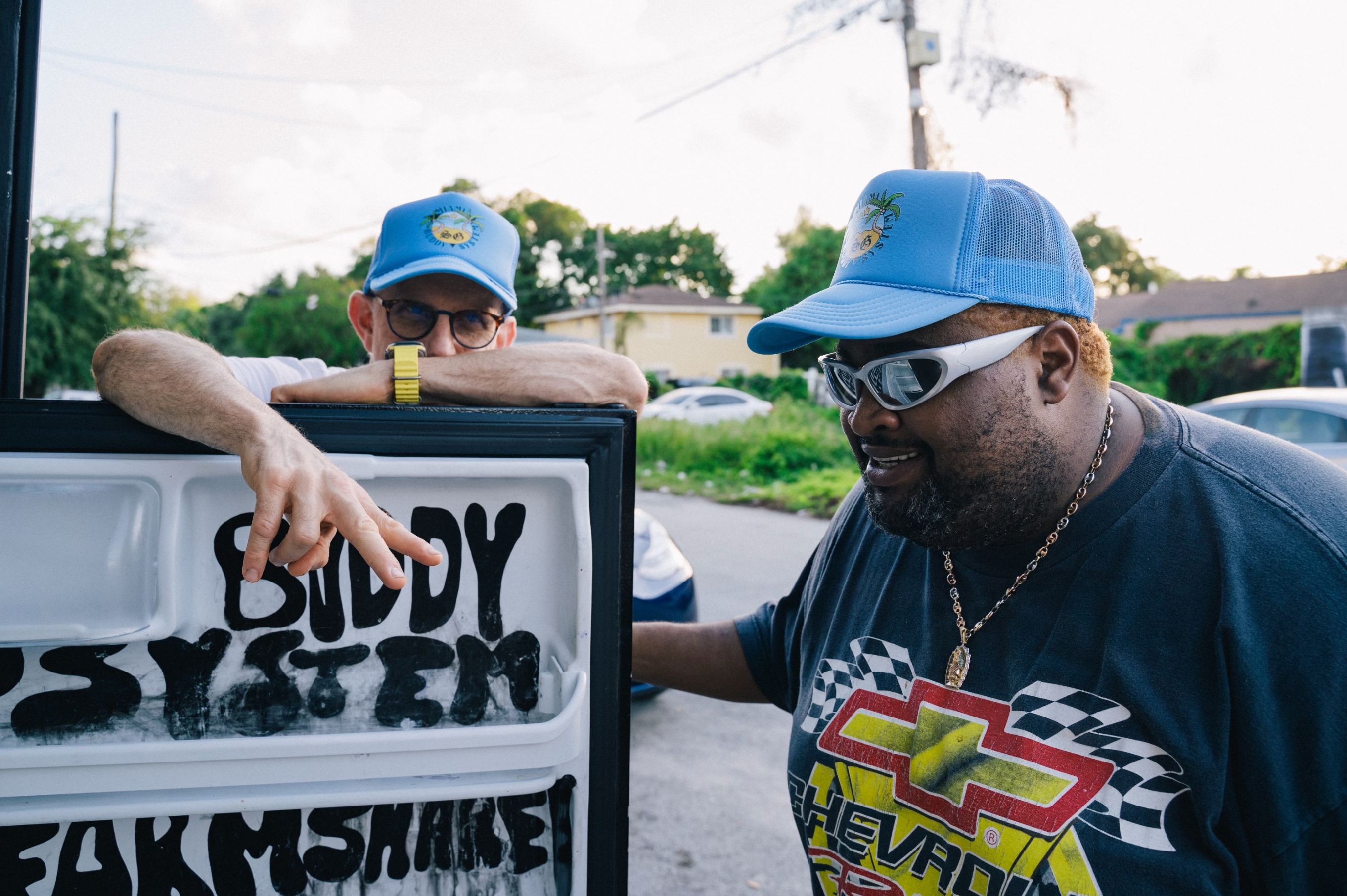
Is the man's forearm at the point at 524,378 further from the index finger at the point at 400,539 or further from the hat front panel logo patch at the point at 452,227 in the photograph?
the hat front panel logo patch at the point at 452,227

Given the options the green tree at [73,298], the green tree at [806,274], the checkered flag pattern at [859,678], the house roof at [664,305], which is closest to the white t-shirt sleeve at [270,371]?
the checkered flag pattern at [859,678]

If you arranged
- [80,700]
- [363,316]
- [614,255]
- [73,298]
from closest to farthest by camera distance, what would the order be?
[80,700], [363,316], [73,298], [614,255]

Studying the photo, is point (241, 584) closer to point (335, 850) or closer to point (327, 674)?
point (327, 674)

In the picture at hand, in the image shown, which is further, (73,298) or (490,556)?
(73,298)

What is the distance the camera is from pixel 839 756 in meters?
1.62

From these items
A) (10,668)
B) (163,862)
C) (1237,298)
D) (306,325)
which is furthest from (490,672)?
(1237,298)

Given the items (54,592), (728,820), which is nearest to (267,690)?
(54,592)

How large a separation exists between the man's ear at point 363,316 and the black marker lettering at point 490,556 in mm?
1289

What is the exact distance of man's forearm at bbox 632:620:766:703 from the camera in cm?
208

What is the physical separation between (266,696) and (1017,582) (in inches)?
45.2

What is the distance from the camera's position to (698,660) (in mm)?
2094

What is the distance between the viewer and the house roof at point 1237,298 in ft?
108

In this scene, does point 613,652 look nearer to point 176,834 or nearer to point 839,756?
point 839,756

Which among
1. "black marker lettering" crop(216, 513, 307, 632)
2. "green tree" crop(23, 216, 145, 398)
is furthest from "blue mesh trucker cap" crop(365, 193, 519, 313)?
"green tree" crop(23, 216, 145, 398)
